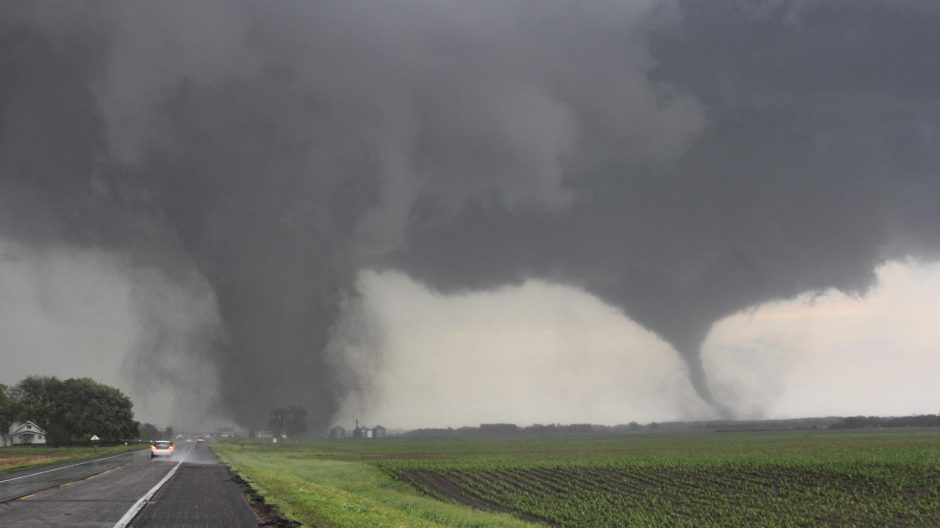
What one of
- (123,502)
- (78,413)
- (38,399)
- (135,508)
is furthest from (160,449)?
(38,399)

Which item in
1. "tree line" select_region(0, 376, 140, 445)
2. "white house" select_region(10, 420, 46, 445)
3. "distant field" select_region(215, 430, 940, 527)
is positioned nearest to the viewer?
"distant field" select_region(215, 430, 940, 527)

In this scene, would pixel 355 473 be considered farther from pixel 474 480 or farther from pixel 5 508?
pixel 5 508

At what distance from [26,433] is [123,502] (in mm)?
154076

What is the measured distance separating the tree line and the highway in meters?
114

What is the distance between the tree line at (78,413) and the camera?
140000 mm

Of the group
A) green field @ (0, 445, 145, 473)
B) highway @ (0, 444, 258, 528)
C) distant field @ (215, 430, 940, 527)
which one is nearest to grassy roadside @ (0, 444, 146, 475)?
green field @ (0, 445, 145, 473)

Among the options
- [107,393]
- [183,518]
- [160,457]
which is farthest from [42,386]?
[183,518]

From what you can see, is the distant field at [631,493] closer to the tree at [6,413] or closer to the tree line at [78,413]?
the tree line at [78,413]

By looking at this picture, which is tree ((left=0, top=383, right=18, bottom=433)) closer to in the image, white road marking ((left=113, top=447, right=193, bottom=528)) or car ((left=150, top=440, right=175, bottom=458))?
car ((left=150, top=440, right=175, bottom=458))

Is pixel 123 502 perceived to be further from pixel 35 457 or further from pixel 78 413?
pixel 78 413

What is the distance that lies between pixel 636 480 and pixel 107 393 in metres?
131

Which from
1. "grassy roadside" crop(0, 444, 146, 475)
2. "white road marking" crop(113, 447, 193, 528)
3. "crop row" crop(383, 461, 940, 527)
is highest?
"grassy roadside" crop(0, 444, 146, 475)

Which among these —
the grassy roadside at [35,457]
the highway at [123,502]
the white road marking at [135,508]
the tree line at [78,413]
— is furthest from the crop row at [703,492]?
the tree line at [78,413]

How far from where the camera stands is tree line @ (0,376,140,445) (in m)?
140
